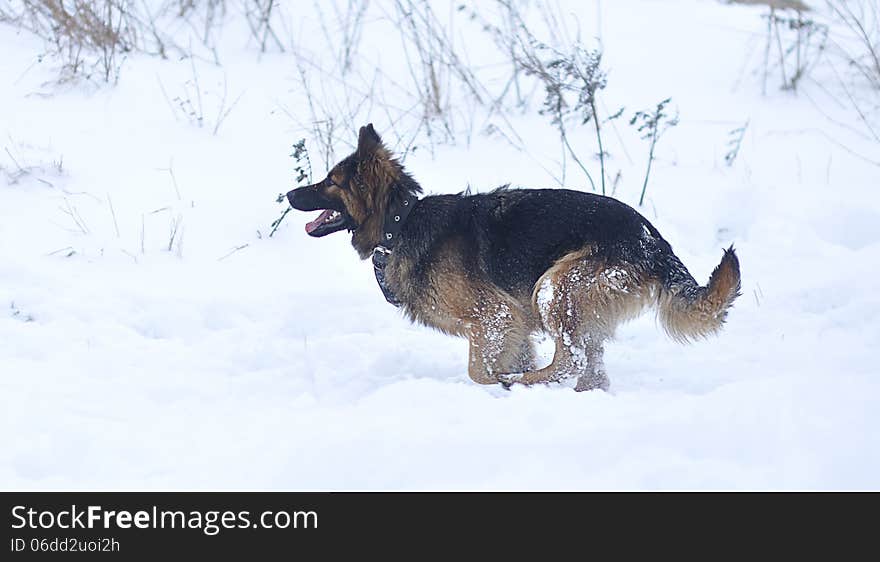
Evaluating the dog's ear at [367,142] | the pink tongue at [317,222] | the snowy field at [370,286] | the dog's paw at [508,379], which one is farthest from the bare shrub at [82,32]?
the dog's paw at [508,379]


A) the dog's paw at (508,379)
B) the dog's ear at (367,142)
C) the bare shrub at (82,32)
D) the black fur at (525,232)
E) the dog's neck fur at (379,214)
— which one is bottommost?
the dog's paw at (508,379)

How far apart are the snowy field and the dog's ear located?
1.04 m

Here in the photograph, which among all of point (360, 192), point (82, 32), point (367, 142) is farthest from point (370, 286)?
point (82, 32)

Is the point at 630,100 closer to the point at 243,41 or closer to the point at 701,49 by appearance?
the point at 701,49

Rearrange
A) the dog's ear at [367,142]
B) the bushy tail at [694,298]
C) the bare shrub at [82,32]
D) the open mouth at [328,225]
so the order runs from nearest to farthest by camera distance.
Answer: the bushy tail at [694,298] → the dog's ear at [367,142] → the open mouth at [328,225] → the bare shrub at [82,32]

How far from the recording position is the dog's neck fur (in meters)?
4.61

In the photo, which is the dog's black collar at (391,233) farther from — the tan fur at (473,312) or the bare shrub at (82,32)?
the bare shrub at (82,32)

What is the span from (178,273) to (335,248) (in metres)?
1.11

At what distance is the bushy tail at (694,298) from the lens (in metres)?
3.95

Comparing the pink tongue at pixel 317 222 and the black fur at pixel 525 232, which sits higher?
the pink tongue at pixel 317 222

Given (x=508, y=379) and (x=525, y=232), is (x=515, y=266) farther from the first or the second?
(x=508, y=379)

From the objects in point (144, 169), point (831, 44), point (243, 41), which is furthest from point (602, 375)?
point (831, 44)

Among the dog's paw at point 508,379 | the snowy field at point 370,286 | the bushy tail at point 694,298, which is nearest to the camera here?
the snowy field at point 370,286

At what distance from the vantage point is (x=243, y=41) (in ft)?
29.3
